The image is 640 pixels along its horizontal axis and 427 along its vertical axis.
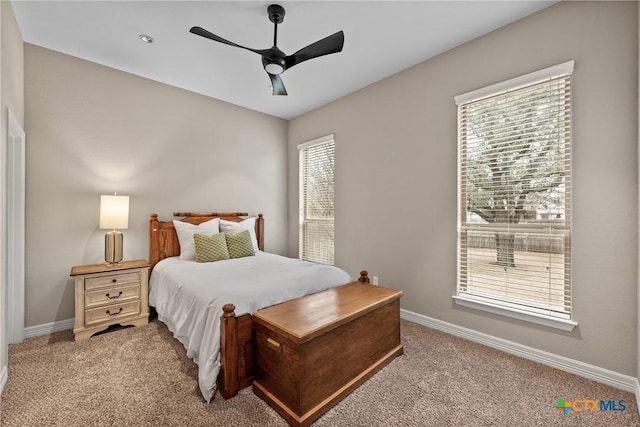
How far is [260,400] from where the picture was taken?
1837mm

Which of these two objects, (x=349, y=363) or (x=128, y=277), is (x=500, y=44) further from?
(x=128, y=277)

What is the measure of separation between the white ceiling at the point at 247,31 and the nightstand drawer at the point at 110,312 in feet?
8.43

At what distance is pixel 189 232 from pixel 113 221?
0.78 m

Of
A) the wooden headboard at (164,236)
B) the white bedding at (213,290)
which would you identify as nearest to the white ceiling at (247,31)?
the wooden headboard at (164,236)

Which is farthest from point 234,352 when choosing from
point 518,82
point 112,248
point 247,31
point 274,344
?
point 518,82

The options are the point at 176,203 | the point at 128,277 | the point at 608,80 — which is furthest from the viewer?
the point at 176,203

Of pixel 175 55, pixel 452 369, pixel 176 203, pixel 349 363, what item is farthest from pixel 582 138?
pixel 176 203

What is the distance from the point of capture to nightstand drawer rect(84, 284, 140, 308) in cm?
266

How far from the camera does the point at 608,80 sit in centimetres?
200

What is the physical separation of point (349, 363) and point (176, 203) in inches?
116

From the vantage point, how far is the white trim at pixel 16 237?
2446mm

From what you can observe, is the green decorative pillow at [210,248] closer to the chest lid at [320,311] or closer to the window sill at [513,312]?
the chest lid at [320,311]

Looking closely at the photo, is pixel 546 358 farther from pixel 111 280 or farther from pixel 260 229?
pixel 111 280

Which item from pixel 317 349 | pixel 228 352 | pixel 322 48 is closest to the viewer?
pixel 317 349
